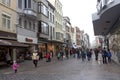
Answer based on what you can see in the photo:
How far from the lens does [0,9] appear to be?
31.0 meters

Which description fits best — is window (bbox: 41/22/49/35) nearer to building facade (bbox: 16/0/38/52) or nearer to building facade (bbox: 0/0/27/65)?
building facade (bbox: 16/0/38/52)

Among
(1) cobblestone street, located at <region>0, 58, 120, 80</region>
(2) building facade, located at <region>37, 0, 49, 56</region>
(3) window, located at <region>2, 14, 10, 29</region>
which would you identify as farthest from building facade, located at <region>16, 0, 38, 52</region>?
(1) cobblestone street, located at <region>0, 58, 120, 80</region>

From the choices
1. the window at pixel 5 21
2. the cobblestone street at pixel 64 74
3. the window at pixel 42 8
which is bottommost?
the cobblestone street at pixel 64 74

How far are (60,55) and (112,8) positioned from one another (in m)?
21.7

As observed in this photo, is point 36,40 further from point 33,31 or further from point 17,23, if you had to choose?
point 17,23

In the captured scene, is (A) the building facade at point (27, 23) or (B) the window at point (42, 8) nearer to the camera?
(A) the building facade at point (27, 23)

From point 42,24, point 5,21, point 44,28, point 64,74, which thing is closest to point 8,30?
point 5,21

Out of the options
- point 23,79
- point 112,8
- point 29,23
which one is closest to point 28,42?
point 29,23

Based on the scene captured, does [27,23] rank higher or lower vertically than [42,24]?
lower

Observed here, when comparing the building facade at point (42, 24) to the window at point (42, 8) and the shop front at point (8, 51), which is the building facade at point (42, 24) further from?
the shop front at point (8, 51)

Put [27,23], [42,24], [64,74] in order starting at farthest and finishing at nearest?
[42,24] < [27,23] < [64,74]

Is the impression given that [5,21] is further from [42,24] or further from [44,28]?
[44,28]

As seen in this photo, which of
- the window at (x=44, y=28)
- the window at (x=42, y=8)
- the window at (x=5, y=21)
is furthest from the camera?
the window at (x=44, y=28)

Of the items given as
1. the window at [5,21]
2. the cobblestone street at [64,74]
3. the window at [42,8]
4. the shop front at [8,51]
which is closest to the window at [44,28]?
the window at [42,8]
